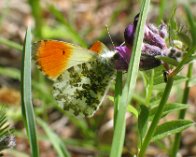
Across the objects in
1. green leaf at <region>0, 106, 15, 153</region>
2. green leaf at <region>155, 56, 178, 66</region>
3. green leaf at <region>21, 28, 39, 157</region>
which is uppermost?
green leaf at <region>155, 56, 178, 66</region>

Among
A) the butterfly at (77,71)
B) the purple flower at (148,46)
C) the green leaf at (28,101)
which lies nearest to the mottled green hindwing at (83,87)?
the butterfly at (77,71)

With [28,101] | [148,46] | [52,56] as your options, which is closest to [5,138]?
[28,101]

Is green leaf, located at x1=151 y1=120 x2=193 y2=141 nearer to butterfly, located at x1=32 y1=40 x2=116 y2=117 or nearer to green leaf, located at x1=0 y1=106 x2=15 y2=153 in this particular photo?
butterfly, located at x1=32 y1=40 x2=116 y2=117

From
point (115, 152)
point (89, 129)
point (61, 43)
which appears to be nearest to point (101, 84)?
point (61, 43)

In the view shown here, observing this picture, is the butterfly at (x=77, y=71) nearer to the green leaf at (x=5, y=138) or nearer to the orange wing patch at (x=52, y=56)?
the orange wing patch at (x=52, y=56)

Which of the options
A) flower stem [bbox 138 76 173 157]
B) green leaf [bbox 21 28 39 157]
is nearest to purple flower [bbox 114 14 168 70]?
flower stem [bbox 138 76 173 157]

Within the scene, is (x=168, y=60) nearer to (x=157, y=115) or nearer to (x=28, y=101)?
(x=157, y=115)

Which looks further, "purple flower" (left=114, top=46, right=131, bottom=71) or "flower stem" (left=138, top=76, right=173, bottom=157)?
"purple flower" (left=114, top=46, right=131, bottom=71)
